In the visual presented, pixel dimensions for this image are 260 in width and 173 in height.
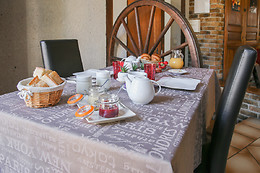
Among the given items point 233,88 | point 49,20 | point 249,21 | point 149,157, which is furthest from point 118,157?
point 249,21

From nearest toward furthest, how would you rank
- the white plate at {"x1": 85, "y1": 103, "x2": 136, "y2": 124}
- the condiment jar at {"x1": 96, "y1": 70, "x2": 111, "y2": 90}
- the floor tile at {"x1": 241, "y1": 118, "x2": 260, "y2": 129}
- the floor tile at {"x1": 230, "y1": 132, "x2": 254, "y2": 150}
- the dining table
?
the dining table, the white plate at {"x1": 85, "y1": 103, "x2": 136, "y2": 124}, the condiment jar at {"x1": 96, "y1": 70, "x2": 111, "y2": 90}, the floor tile at {"x1": 230, "y1": 132, "x2": 254, "y2": 150}, the floor tile at {"x1": 241, "y1": 118, "x2": 260, "y2": 129}

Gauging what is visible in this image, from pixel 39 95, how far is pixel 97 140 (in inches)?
13.8

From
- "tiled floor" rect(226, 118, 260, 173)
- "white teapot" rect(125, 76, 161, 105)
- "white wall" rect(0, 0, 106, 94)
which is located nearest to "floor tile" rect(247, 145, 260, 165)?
"tiled floor" rect(226, 118, 260, 173)

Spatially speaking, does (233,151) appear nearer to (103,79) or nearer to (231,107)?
(231,107)

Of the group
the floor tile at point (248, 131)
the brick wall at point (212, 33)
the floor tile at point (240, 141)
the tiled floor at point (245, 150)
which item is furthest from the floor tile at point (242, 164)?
the brick wall at point (212, 33)

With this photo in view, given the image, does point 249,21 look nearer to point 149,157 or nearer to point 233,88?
point 233,88

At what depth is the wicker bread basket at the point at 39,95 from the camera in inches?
33.1

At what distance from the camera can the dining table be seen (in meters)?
0.58

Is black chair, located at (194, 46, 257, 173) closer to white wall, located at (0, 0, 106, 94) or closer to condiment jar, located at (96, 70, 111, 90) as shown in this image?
condiment jar, located at (96, 70, 111, 90)

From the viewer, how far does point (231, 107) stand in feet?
2.99

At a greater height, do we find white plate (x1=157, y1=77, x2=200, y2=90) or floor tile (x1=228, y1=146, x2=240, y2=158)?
white plate (x1=157, y1=77, x2=200, y2=90)

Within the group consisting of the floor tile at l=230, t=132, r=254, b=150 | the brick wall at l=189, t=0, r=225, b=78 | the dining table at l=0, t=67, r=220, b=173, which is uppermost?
the brick wall at l=189, t=0, r=225, b=78

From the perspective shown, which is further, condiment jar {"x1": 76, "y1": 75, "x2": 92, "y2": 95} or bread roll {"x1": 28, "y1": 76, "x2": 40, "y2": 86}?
condiment jar {"x1": 76, "y1": 75, "x2": 92, "y2": 95}

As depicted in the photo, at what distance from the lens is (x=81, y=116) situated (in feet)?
2.42
